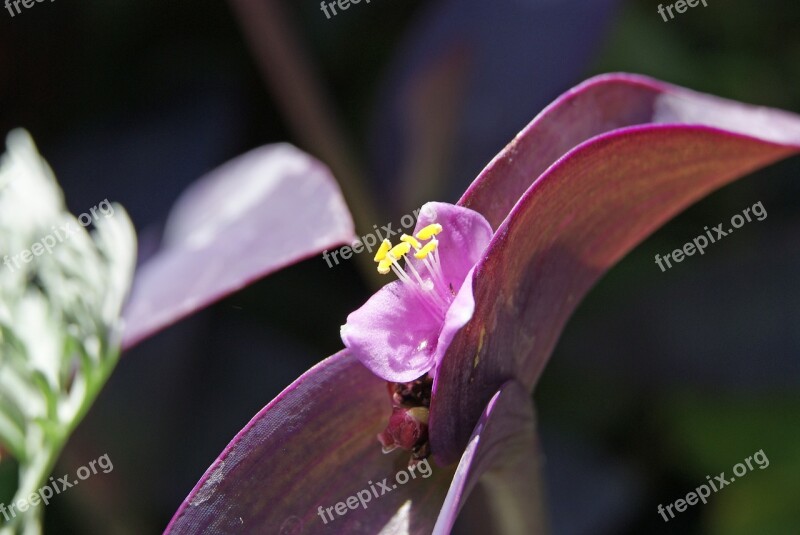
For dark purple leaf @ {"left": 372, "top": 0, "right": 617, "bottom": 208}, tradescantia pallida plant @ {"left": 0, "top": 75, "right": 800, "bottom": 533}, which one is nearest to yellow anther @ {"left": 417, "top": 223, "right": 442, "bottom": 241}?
tradescantia pallida plant @ {"left": 0, "top": 75, "right": 800, "bottom": 533}

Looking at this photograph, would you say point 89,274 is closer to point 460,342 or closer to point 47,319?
point 47,319

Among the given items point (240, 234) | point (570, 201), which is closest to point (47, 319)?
point (240, 234)

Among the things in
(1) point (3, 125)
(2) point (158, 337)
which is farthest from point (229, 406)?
(1) point (3, 125)

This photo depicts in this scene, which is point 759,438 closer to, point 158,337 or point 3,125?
point 158,337

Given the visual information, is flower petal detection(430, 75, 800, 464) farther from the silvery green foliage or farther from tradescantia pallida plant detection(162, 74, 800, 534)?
the silvery green foliage

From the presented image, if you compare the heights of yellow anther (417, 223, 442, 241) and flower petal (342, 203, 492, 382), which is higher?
yellow anther (417, 223, 442, 241)

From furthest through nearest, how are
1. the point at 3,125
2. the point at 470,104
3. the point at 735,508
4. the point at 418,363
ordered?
1. the point at 3,125
2. the point at 470,104
3. the point at 735,508
4. the point at 418,363

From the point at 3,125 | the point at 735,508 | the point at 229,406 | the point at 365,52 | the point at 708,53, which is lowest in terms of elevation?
the point at 735,508

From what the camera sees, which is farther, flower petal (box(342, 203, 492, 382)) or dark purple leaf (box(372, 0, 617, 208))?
dark purple leaf (box(372, 0, 617, 208))
